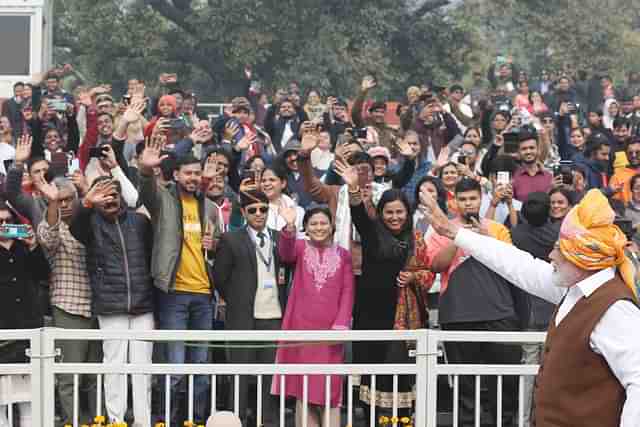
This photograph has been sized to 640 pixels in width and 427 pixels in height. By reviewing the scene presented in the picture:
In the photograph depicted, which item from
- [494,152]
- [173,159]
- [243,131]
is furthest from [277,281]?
[243,131]

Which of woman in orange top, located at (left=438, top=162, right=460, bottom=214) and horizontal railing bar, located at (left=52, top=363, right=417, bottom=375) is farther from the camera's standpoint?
woman in orange top, located at (left=438, top=162, right=460, bottom=214)

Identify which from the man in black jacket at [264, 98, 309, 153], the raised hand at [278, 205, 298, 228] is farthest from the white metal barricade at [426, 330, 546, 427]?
the man in black jacket at [264, 98, 309, 153]

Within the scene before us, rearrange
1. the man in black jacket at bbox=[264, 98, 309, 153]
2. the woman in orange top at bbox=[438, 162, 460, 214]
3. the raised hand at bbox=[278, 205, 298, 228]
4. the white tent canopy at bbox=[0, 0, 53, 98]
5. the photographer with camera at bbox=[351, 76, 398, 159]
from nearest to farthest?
the raised hand at bbox=[278, 205, 298, 228], the woman in orange top at bbox=[438, 162, 460, 214], the photographer with camera at bbox=[351, 76, 398, 159], the man in black jacket at bbox=[264, 98, 309, 153], the white tent canopy at bbox=[0, 0, 53, 98]

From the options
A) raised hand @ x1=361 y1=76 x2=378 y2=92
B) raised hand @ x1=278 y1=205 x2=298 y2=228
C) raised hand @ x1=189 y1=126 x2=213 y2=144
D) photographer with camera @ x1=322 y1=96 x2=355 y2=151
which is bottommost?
raised hand @ x1=278 y1=205 x2=298 y2=228

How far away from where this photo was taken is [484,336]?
23.9 feet

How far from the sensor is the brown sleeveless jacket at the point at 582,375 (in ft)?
17.7

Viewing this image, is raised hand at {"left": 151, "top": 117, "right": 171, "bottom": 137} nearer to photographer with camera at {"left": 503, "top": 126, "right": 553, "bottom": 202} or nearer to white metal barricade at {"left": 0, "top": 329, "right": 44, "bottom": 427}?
white metal barricade at {"left": 0, "top": 329, "right": 44, "bottom": 427}

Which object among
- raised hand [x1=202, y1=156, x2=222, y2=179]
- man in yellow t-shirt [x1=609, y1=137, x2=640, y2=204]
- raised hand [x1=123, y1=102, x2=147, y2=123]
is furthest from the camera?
man in yellow t-shirt [x1=609, y1=137, x2=640, y2=204]

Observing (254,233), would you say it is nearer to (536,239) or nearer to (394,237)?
(394,237)

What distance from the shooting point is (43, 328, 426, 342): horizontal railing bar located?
7215mm

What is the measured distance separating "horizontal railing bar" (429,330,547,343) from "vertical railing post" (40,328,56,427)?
1.95 m

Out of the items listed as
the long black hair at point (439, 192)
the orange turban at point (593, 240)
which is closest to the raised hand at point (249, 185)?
the long black hair at point (439, 192)

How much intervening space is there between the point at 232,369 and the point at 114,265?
190 centimetres

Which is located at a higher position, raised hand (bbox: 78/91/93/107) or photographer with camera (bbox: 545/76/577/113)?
photographer with camera (bbox: 545/76/577/113)
